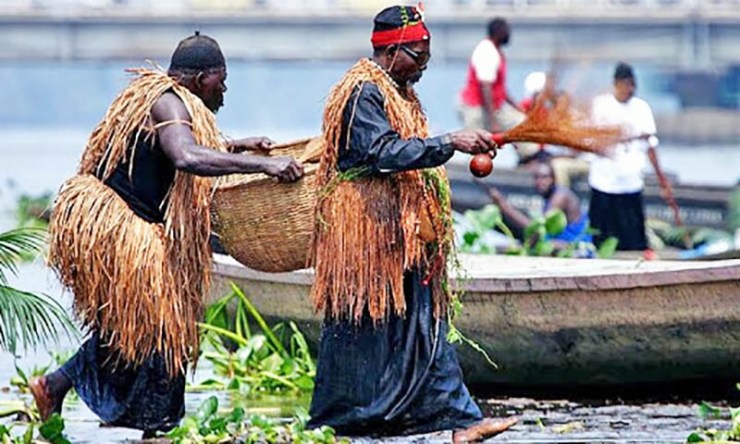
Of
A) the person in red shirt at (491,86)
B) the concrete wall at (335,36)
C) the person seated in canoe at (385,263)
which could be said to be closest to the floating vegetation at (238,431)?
the person seated in canoe at (385,263)

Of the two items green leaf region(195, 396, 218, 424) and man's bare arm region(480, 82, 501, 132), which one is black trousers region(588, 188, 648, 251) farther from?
green leaf region(195, 396, 218, 424)

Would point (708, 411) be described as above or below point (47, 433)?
below

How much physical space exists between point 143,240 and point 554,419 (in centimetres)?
230

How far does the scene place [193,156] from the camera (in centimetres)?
746

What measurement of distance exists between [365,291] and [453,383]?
509mm

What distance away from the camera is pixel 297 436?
753 cm

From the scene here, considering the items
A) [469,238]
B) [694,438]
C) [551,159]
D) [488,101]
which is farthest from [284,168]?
[551,159]

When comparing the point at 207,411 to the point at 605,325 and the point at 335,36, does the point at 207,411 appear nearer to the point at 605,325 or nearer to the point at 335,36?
the point at 605,325

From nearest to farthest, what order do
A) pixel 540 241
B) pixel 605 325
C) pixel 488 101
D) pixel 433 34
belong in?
pixel 605 325 < pixel 540 241 < pixel 488 101 < pixel 433 34

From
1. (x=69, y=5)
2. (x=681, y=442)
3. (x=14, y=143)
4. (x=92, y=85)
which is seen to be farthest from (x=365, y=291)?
(x=92, y=85)

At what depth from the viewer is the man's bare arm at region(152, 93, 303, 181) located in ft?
24.4

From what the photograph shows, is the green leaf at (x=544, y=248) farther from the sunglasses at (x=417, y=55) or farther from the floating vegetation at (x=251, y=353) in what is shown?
the sunglasses at (x=417, y=55)

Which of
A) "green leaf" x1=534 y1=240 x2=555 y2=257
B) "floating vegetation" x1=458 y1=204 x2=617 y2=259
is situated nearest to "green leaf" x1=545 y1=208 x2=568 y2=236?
"floating vegetation" x1=458 y1=204 x2=617 y2=259

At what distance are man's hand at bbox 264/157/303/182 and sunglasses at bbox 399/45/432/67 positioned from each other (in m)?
0.59
